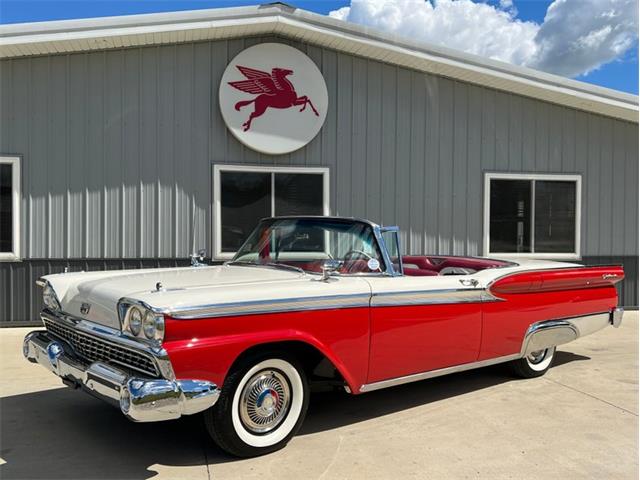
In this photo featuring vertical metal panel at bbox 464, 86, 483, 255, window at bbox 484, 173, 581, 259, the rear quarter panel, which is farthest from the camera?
window at bbox 484, 173, 581, 259

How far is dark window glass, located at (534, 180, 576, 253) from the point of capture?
930 cm

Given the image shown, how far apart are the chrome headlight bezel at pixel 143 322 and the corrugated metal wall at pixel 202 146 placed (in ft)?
15.6

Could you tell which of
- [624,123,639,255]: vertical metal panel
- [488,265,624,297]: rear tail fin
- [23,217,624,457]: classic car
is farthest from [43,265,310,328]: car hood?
[624,123,639,255]: vertical metal panel

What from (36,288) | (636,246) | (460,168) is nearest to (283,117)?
(460,168)

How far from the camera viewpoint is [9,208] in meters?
7.30

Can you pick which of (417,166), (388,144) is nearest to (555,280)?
(417,166)

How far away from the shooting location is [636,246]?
9.66 m

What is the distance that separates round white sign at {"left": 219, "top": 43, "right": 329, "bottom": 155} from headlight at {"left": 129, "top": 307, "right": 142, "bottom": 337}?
5.08m

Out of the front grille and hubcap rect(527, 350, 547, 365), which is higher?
the front grille

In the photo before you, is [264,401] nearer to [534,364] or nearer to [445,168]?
[534,364]

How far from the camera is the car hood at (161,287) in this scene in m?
3.12

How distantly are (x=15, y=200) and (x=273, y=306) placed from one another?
5489 mm

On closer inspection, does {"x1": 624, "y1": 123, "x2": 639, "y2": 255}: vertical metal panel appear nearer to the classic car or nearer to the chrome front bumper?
the classic car

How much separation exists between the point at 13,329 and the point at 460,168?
6.93 meters
